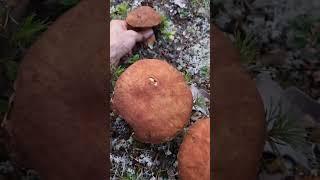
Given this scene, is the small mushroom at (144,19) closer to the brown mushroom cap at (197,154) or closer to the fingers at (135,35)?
the fingers at (135,35)

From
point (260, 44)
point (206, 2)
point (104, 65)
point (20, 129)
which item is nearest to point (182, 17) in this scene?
point (206, 2)

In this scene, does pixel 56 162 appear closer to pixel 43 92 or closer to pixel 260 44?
pixel 43 92

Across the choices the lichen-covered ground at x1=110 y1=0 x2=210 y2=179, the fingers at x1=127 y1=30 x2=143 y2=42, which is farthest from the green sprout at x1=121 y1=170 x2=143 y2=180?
the fingers at x1=127 y1=30 x2=143 y2=42

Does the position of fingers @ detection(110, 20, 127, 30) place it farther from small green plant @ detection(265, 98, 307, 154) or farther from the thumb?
small green plant @ detection(265, 98, 307, 154)

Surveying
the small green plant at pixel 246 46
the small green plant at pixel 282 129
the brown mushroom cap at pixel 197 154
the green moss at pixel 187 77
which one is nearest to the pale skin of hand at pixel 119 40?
the green moss at pixel 187 77

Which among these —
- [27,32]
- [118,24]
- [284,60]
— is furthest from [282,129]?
[27,32]

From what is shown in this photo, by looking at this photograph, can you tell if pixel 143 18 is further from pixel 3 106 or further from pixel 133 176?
pixel 3 106
